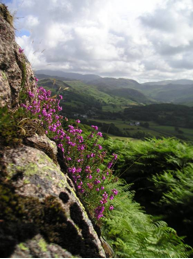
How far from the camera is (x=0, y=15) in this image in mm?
3660

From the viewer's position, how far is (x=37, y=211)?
1.56 m

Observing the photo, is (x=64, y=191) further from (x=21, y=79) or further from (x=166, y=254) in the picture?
(x=21, y=79)

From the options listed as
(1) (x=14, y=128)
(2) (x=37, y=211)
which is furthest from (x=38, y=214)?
(1) (x=14, y=128)

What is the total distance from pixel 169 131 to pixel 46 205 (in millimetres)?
121531

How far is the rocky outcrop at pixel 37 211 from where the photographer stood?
138 cm

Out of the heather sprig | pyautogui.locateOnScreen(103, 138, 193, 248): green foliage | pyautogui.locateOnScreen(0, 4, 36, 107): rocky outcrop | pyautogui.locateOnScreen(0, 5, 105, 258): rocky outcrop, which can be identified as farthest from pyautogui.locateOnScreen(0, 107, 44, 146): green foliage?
pyautogui.locateOnScreen(103, 138, 193, 248): green foliage

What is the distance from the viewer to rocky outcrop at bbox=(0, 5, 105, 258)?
4.53 feet

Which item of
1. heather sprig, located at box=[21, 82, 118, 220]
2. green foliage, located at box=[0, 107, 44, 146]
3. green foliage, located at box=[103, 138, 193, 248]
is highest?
green foliage, located at box=[0, 107, 44, 146]

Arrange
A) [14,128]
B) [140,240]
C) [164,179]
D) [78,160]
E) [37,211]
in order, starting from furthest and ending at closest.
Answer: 1. [164,179]
2. [78,160]
3. [140,240]
4. [14,128]
5. [37,211]

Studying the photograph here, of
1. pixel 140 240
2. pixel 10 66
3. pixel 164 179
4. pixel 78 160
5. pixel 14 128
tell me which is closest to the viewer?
pixel 14 128

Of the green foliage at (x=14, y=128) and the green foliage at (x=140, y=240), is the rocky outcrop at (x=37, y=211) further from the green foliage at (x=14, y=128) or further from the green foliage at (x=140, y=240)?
the green foliage at (x=140, y=240)

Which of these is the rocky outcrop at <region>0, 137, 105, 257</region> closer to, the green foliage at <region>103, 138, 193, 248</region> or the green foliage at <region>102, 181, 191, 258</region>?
the green foliage at <region>102, 181, 191, 258</region>

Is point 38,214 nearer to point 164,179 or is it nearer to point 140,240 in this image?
point 140,240

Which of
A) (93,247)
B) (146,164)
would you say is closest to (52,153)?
(93,247)
